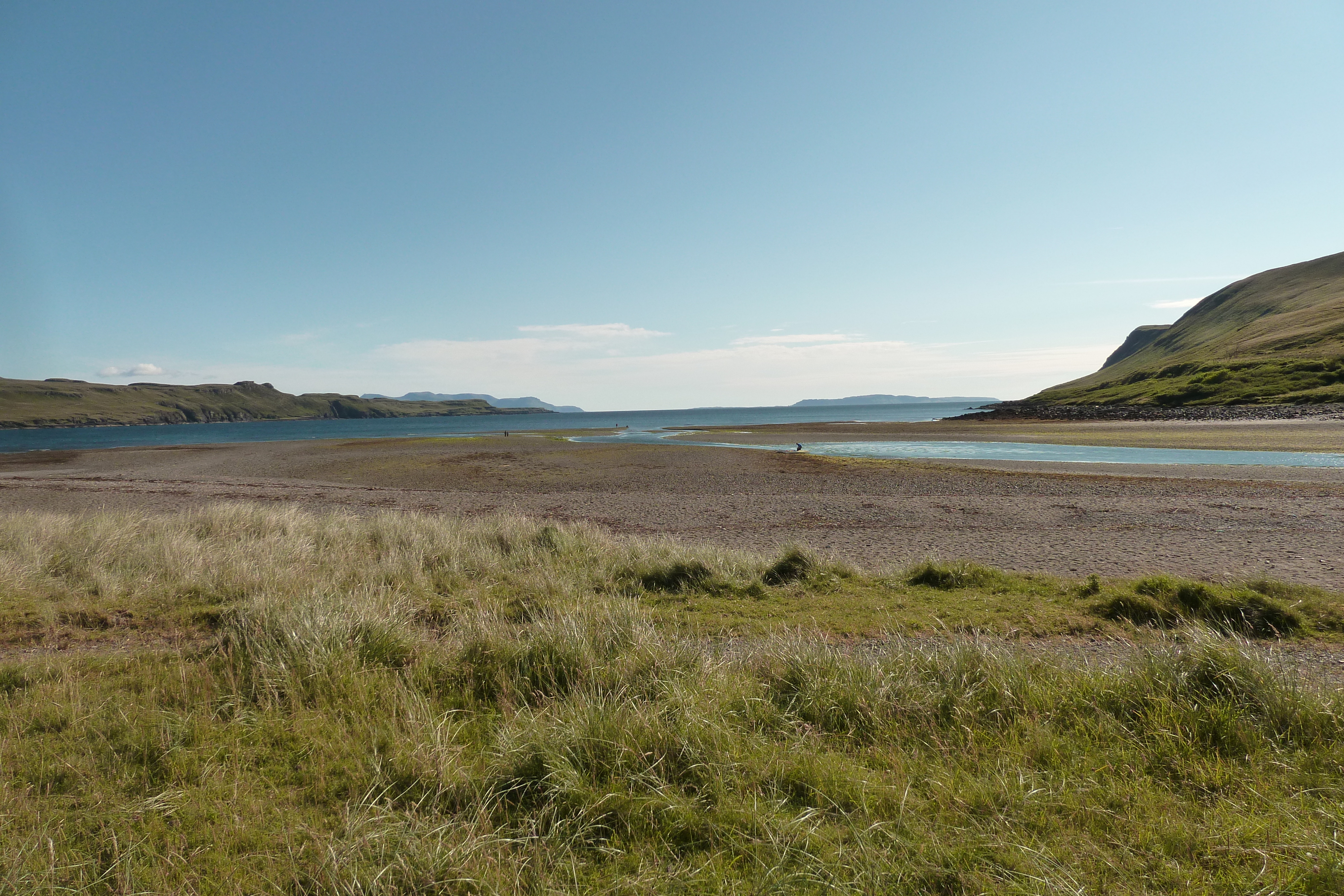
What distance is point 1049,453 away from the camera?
1626 inches

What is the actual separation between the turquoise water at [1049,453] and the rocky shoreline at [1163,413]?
28.0 m

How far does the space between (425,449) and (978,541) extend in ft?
170

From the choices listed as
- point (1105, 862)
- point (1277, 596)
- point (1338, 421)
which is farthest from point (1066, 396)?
point (1105, 862)

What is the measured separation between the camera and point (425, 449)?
55.8 m

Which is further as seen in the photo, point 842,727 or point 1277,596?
point 1277,596

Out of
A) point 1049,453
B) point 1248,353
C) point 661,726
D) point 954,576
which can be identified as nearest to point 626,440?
→ point 1049,453

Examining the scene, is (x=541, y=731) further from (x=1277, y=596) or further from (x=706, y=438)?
(x=706, y=438)

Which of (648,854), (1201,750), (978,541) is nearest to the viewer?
(648,854)

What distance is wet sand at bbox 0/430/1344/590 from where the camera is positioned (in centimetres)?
1370

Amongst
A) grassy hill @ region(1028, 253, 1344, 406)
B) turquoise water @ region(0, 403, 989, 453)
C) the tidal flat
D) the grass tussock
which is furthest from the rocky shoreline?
the tidal flat

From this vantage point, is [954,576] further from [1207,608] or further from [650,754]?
[650,754]

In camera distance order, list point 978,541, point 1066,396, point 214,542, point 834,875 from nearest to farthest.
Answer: point 834,875 → point 214,542 → point 978,541 → point 1066,396

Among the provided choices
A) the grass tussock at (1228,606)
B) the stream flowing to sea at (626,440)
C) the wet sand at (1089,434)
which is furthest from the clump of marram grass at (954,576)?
the wet sand at (1089,434)

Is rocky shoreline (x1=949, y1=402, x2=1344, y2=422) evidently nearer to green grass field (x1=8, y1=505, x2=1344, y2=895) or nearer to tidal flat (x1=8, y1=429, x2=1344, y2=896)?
tidal flat (x1=8, y1=429, x2=1344, y2=896)
